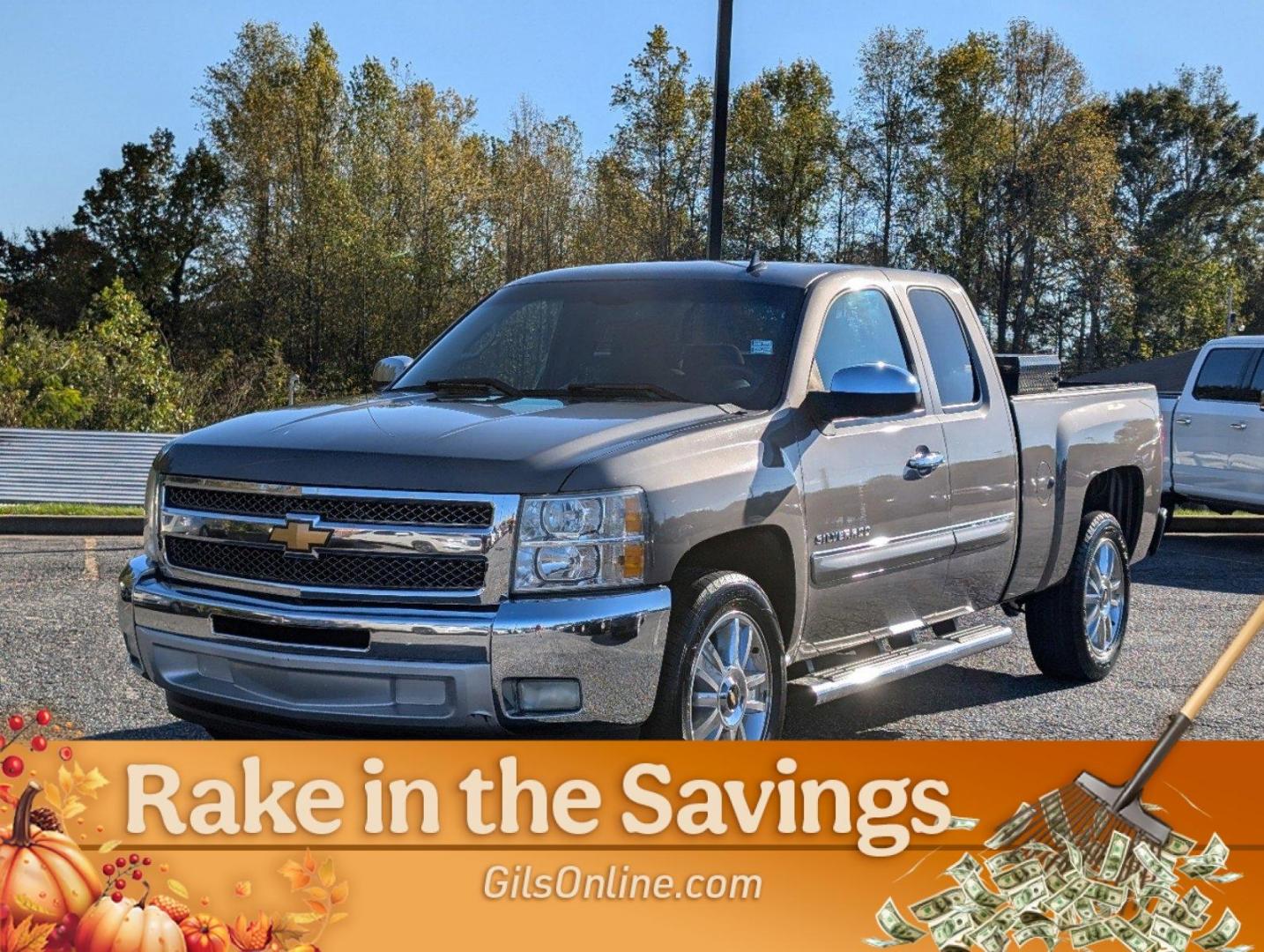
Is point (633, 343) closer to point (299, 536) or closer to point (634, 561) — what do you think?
point (634, 561)

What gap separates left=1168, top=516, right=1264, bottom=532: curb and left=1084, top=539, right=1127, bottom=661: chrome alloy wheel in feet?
29.6

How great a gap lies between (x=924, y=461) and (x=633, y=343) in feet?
3.91

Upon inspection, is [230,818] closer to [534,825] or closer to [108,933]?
[108,933]

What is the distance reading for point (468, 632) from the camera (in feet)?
13.8

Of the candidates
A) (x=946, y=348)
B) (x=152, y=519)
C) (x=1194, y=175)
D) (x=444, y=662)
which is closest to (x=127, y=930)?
(x=444, y=662)

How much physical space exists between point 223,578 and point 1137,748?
2.55 meters

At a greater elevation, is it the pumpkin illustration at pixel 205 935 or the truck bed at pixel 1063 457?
the truck bed at pixel 1063 457

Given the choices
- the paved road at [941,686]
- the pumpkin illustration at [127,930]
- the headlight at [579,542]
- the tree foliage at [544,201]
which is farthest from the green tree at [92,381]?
the tree foliage at [544,201]

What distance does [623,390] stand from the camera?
5.43 metres

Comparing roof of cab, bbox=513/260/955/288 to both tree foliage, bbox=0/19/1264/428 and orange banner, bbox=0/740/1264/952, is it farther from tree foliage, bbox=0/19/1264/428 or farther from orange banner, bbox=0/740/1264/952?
tree foliage, bbox=0/19/1264/428

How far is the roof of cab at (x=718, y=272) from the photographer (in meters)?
6.04

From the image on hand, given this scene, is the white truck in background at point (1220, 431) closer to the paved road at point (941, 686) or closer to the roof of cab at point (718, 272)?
the paved road at point (941, 686)

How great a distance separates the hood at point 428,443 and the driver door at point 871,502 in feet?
1.77

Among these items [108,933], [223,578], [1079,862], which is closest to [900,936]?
[1079,862]
